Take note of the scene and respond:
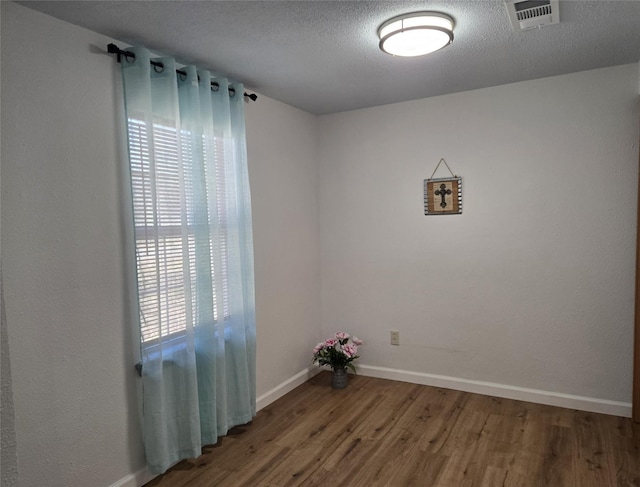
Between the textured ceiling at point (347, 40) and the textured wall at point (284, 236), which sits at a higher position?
the textured ceiling at point (347, 40)

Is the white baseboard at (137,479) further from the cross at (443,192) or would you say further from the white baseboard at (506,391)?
the cross at (443,192)

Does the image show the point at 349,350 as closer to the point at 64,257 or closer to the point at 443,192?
the point at 443,192

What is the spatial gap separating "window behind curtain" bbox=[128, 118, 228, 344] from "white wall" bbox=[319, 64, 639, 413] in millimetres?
1635

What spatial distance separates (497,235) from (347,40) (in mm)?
1859

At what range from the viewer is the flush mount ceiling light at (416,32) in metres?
2.07

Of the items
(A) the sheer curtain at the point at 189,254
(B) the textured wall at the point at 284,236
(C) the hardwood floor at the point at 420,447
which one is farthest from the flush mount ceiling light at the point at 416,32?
(C) the hardwood floor at the point at 420,447

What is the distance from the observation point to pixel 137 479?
2357 mm

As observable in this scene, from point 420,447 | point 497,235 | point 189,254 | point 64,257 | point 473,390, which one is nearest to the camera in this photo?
point 64,257

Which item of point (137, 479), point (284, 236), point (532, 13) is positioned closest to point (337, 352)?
point (284, 236)

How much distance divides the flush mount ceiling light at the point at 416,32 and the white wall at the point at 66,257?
1387 mm

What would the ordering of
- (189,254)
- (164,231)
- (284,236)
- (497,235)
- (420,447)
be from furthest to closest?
(284,236)
(497,235)
(420,447)
(189,254)
(164,231)

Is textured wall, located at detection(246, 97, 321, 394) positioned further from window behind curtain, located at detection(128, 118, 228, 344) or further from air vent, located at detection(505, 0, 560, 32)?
air vent, located at detection(505, 0, 560, 32)

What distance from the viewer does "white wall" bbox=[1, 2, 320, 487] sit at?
187cm

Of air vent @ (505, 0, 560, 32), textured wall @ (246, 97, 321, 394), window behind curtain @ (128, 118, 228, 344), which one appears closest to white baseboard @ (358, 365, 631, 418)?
textured wall @ (246, 97, 321, 394)
